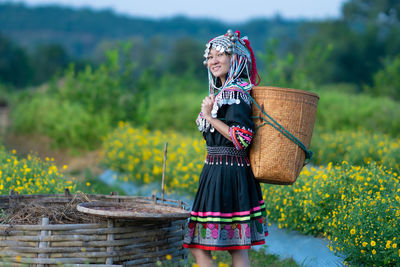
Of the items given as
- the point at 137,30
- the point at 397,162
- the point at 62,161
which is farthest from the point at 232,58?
the point at 137,30

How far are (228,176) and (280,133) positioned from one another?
0.41 m

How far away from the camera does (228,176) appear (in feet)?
9.70

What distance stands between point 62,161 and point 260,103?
348 inches

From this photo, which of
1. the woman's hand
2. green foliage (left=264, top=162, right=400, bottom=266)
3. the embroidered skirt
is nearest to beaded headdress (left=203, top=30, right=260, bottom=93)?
the woman's hand

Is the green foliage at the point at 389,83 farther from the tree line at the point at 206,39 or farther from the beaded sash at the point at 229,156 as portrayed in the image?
the beaded sash at the point at 229,156

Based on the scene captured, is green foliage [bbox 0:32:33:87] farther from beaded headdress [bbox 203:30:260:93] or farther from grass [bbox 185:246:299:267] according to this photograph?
beaded headdress [bbox 203:30:260:93]

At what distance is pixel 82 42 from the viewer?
234 feet

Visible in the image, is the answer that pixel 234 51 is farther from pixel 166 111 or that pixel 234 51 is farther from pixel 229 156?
pixel 166 111

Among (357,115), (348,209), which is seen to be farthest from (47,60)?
(348,209)

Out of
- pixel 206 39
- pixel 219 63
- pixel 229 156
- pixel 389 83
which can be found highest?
pixel 206 39

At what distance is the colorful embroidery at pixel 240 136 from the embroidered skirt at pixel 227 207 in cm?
15

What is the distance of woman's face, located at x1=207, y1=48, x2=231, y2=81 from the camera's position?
3.11m

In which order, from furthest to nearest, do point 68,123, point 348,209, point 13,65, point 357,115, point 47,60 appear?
point 47,60 → point 13,65 → point 68,123 → point 357,115 → point 348,209

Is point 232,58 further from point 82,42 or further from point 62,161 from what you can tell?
point 82,42
